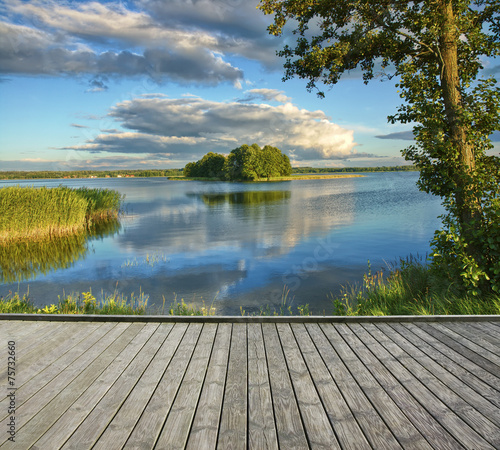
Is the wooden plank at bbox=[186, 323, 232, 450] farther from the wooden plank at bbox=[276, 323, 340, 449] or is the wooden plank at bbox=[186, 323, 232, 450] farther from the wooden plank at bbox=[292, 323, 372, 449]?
the wooden plank at bbox=[292, 323, 372, 449]

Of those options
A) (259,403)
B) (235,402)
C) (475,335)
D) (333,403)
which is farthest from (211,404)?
(475,335)

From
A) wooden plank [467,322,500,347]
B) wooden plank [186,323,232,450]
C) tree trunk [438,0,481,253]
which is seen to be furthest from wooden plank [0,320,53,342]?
tree trunk [438,0,481,253]

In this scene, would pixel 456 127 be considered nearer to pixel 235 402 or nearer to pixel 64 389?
pixel 235 402

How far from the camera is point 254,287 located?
373 inches

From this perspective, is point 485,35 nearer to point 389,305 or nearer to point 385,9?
point 385,9

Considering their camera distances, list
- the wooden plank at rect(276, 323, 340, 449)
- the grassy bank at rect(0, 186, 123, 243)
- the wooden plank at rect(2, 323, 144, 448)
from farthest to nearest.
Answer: the grassy bank at rect(0, 186, 123, 243) → the wooden plank at rect(2, 323, 144, 448) → the wooden plank at rect(276, 323, 340, 449)

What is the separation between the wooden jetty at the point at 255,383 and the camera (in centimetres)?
226

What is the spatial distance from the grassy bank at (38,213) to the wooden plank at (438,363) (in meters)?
15.7

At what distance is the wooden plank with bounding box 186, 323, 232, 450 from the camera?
2.21 meters

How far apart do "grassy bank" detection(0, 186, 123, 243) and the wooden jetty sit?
12746mm

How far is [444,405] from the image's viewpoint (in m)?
2.55

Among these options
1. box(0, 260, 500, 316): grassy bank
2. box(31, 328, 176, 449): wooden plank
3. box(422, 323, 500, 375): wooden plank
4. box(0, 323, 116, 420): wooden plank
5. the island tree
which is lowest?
box(0, 260, 500, 316): grassy bank

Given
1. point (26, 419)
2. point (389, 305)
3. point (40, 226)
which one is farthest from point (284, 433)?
point (40, 226)

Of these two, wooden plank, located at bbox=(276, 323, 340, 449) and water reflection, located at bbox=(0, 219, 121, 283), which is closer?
wooden plank, located at bbox=(276, 323, 340, 449)
